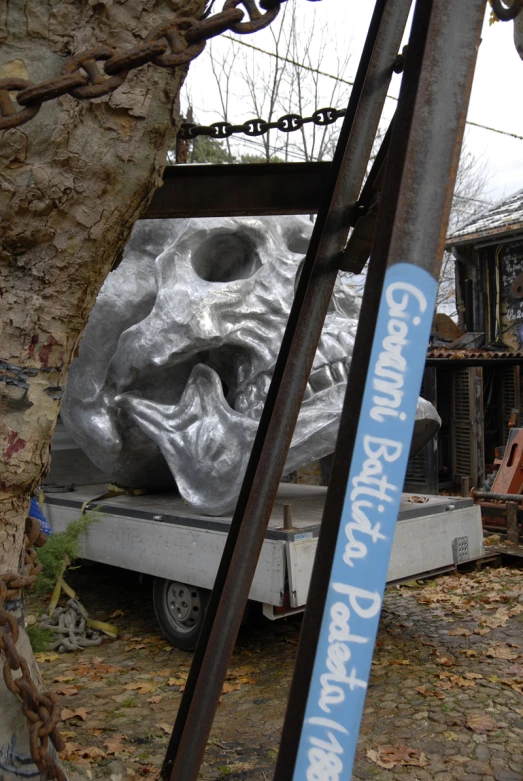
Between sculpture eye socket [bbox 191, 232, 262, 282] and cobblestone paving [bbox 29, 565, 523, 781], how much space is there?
296 cm

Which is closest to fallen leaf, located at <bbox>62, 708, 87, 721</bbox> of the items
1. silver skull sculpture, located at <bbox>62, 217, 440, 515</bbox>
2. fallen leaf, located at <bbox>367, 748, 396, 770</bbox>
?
silver skull sculpture, located at <bbox>62, 217, 440, 515</bbox>

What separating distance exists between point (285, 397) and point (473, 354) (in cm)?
1139

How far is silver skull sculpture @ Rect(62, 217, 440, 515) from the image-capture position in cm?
548

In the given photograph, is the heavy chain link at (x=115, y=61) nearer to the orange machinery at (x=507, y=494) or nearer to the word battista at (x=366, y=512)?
the word battista at (x=366, y=512)

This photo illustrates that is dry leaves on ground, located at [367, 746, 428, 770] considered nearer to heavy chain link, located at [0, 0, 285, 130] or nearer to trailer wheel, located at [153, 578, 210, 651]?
trailer wheel, located at [153, 578, 210, 651]

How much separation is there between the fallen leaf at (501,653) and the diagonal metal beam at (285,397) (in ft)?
10.8

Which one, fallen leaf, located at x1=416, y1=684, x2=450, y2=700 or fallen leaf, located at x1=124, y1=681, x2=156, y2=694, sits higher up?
fallen leaf, located at x1=416, y1=684, x2=450, y2=700

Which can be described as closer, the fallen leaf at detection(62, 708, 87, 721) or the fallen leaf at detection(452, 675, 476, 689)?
the fallen leaf at detection(62, 708, 87, 721)

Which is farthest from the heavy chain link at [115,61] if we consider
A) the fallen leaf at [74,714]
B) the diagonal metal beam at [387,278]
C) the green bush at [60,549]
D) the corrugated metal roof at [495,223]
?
the corrugated metal roof at [495,223]

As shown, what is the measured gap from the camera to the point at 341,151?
262 cm

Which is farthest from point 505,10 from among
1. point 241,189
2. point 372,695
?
point 372,695

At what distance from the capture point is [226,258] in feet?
21.8

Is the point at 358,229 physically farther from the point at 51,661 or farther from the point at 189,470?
the point at 51,661

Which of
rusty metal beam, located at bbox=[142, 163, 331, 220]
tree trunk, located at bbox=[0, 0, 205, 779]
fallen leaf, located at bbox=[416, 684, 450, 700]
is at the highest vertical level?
rusty metal beam, located at bbox=[142, 163, 331, 220]
